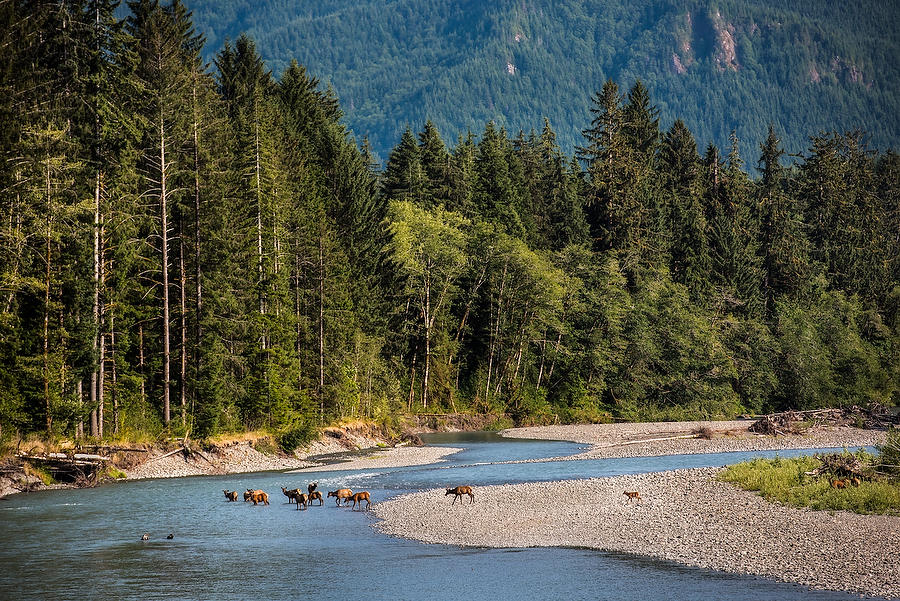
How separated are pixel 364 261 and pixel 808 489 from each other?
53.7m

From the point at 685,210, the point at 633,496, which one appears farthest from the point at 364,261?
the point at 685,210

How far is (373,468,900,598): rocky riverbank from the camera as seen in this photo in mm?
21719

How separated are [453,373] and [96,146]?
50582mm

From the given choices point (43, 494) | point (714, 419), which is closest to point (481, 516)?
point (43, 494)

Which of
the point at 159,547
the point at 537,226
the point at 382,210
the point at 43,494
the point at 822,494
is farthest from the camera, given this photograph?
the point at 537,226

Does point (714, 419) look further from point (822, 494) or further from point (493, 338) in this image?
point (822, 494)

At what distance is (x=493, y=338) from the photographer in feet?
287

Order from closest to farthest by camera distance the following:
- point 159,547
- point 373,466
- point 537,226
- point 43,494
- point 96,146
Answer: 1. point 159,547
2. point 43,494
3. point 96,146
4. point 373,466
5. point 537,226

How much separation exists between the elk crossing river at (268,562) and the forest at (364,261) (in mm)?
10069

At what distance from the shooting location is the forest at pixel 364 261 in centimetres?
4069

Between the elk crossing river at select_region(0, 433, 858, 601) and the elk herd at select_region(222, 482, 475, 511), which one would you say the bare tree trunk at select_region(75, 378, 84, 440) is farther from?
the elk herd at select_region(222, 482, 475, 511)

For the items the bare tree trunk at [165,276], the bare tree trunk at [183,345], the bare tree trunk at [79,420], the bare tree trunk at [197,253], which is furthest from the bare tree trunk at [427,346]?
the bare tree trunk at [79,420]

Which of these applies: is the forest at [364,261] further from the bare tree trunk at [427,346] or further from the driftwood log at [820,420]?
the driftwood log at [820,420]

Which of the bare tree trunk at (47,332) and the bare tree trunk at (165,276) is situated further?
the bare tree trunk at (165,276)
